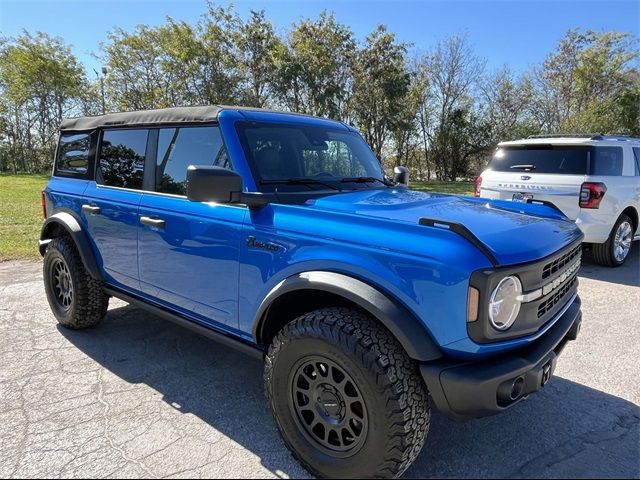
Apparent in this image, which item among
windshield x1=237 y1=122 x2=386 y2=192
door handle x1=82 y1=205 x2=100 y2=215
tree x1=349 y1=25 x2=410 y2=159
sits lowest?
door handle x1=82 y1=205 x2=100 y2=215

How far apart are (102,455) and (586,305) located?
4.83 metres

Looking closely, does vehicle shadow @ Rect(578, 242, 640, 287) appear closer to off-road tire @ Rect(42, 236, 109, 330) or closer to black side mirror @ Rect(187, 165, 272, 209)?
black side mirror @ Rect(187, 165, 272, 209)

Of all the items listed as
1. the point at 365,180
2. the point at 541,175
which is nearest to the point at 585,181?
the point at 541,175

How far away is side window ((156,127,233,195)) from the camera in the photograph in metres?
2.88

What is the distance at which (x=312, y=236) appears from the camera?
2.26 meters

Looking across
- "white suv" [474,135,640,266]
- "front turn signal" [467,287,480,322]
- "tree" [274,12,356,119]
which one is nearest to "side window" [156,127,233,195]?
"front turn signal" [467,287,480,322]

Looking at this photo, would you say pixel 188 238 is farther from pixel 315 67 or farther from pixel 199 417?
pixel 315 67

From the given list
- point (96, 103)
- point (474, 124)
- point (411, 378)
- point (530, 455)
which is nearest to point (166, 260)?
point (411, 378)

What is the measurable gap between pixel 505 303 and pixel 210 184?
1.56 m

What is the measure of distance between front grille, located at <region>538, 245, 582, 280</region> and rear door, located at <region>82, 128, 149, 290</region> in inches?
107

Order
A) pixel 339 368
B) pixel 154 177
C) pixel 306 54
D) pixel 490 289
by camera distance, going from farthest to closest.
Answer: pixel 306 54
pixel 154 177
pixel 339 368
pixel 490 289

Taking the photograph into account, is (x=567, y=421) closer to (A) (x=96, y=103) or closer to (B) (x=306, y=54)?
(B) (x=306, y=54)

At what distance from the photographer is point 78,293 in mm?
3859

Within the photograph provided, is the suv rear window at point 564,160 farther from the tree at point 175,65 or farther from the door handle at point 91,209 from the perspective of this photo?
the tree at point 175,65
